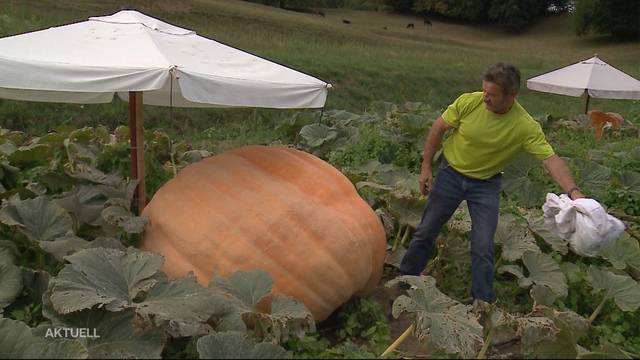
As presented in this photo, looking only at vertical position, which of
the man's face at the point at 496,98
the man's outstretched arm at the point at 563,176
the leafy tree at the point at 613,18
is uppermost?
the man's face at the point at 496,98

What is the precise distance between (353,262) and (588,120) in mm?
11382

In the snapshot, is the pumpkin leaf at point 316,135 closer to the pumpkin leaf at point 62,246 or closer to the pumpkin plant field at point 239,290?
the pumpkin plant field at point 239,290

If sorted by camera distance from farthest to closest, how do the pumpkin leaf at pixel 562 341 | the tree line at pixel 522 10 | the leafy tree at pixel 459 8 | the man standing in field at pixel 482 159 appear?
the leafy tree at pixel 459 8
the tree line at pixel 522 10
the man standing in field at pixel 482 159
the pumpkin leaf at pixel 562 341

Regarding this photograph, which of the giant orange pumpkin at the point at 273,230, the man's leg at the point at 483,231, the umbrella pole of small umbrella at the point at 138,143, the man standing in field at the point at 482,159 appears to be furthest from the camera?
the umbrella pole of small umbrella at the point at 138,143

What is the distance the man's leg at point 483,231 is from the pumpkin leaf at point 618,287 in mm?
701

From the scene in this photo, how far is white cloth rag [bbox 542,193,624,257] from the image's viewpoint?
4.29m

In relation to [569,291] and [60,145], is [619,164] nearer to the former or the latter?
[569,291]

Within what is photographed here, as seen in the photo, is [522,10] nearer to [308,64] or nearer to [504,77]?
[308,64]

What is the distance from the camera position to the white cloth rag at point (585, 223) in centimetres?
429

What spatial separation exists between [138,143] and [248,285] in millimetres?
2018

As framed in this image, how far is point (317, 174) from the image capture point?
15.6ft

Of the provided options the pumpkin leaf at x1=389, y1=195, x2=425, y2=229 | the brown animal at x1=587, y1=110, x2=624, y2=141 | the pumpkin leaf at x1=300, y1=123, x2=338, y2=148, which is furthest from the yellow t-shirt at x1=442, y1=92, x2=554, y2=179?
the brown animal at x1=587, y1=110, x2=624, y2=141

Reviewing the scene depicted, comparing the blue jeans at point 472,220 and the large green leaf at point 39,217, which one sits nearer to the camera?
the large green leaf at point 39,217

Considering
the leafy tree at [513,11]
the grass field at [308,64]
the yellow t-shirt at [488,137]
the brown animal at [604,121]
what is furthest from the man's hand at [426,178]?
the leafy tree at [513,11]
